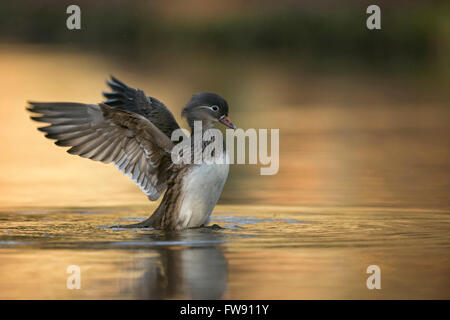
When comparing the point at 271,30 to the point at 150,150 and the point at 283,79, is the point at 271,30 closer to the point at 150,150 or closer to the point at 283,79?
the point at 283,79

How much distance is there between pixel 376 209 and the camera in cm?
1195

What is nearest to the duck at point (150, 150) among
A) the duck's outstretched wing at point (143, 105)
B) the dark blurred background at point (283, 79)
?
the duck's outstretched wing at point (143, 105)

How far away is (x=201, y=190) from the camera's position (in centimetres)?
1088

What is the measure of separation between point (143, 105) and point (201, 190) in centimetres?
159

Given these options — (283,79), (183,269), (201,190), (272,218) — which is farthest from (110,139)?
(283,79)

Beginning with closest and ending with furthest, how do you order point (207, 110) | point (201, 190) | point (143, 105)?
point (201, 190)
point (207, 110)
point (143, 105)

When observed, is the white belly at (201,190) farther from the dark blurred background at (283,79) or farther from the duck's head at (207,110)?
the dark blurred background at (283,79)

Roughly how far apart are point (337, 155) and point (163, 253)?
7.50m

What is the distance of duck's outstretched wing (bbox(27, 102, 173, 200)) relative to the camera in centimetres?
1102

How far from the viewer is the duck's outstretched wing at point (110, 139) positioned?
434 inches

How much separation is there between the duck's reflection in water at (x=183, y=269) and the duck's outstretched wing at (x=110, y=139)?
939 mm

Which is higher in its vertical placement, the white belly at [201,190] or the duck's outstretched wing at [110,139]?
the duck's outstretched wing at [110,139]

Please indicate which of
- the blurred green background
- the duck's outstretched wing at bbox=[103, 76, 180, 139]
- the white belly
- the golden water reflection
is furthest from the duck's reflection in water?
the blurred green background

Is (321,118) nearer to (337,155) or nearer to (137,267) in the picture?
(337,155)
